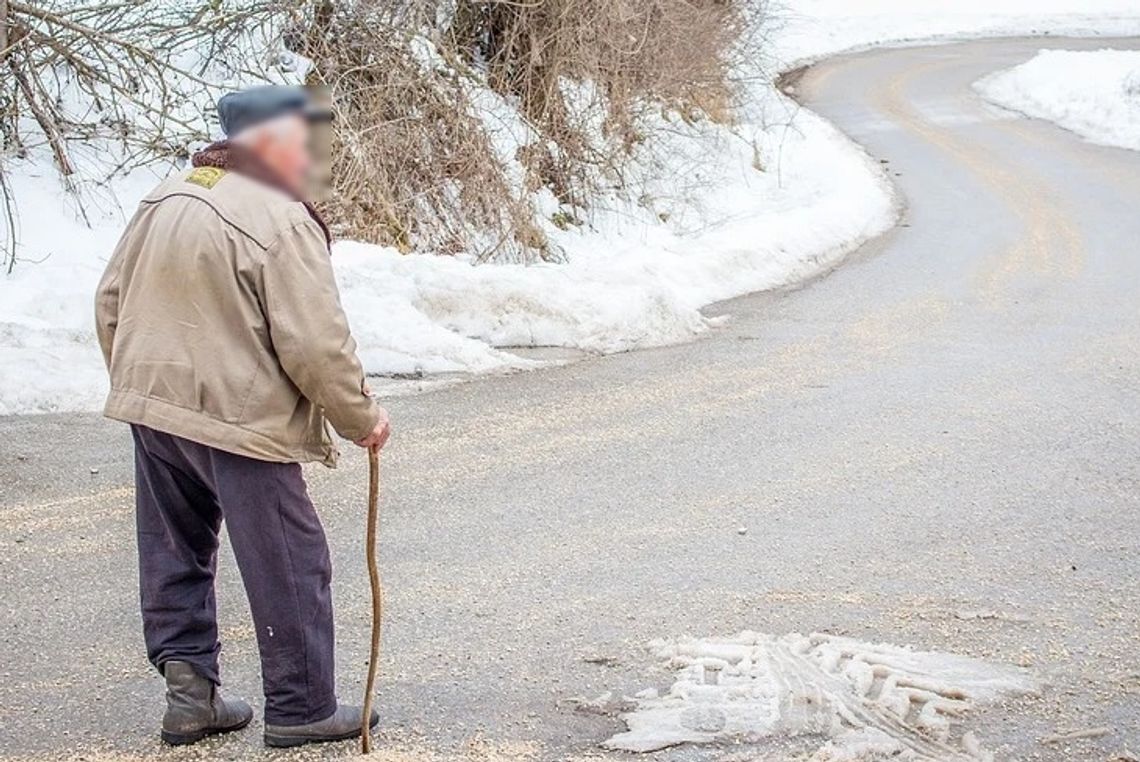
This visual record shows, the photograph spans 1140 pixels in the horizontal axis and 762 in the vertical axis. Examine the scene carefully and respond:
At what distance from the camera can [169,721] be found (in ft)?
12.3

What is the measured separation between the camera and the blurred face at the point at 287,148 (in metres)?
3.38

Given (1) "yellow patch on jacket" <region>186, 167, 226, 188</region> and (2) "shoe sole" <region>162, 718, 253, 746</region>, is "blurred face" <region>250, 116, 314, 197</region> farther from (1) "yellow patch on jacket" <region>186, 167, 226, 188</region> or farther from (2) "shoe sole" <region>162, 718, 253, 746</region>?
(2) "shoe sole" <region>162, 718, 253, 746</region>

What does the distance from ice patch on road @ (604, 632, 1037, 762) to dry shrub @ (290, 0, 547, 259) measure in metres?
7.56

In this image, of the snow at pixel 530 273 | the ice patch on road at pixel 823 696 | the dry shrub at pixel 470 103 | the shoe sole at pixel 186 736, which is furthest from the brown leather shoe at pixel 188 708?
the dry shrub at pixel 470 103

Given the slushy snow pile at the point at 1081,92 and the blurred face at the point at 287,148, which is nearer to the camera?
the blurred face at the point at 287,148

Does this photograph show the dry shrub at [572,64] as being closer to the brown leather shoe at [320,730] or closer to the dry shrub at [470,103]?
the dry shrub at [470,103]

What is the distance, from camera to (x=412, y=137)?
12094mm

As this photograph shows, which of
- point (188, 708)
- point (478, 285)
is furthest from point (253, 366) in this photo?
point (478, 285)

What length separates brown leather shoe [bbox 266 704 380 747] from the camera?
368 cm

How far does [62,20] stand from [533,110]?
17.8ft

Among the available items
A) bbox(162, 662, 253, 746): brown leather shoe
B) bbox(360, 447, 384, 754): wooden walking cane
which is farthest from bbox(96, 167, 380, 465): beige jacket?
bbox(162, 662, 253, 746): brown leather shoe

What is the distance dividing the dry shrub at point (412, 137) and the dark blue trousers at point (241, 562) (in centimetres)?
784

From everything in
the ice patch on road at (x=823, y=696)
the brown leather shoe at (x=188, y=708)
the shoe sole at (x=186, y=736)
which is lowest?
the ice patch on road at (x=823, y=696)

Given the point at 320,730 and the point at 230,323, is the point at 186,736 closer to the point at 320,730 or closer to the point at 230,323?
the point at 320,730
